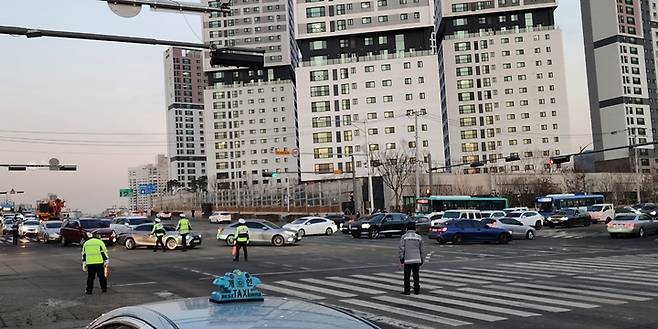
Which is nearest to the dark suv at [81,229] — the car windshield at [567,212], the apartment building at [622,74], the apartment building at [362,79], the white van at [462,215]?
the white van at [462,215]

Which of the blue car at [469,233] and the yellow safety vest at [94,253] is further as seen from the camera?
the blue car at [469,233]

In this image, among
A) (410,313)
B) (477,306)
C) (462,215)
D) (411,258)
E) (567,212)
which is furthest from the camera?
(567,212)

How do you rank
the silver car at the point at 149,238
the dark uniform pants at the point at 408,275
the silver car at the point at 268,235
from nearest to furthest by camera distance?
1. the dark uniform pants at the point at 408,275
2. the silver car at the point at 149,238
3. the silver car at the point at 268,235

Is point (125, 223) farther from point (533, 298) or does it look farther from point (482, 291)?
point (533, 298)

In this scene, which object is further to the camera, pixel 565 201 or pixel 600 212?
pixel 565 201

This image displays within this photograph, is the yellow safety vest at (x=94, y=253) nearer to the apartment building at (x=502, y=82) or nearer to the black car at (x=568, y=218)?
the black car at (x=568, y=218)

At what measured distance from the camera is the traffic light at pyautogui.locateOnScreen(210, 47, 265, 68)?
45.0 feet

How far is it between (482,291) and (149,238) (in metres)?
23.1

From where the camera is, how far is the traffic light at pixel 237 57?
13.7 metres

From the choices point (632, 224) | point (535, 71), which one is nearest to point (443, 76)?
A: point (535, 71)

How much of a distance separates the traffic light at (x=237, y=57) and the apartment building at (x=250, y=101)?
14664 centimetres

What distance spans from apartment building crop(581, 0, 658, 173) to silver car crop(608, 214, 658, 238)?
126677mm

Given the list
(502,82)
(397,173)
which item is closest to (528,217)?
(397,173)

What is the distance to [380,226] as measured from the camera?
43531 millimetres
